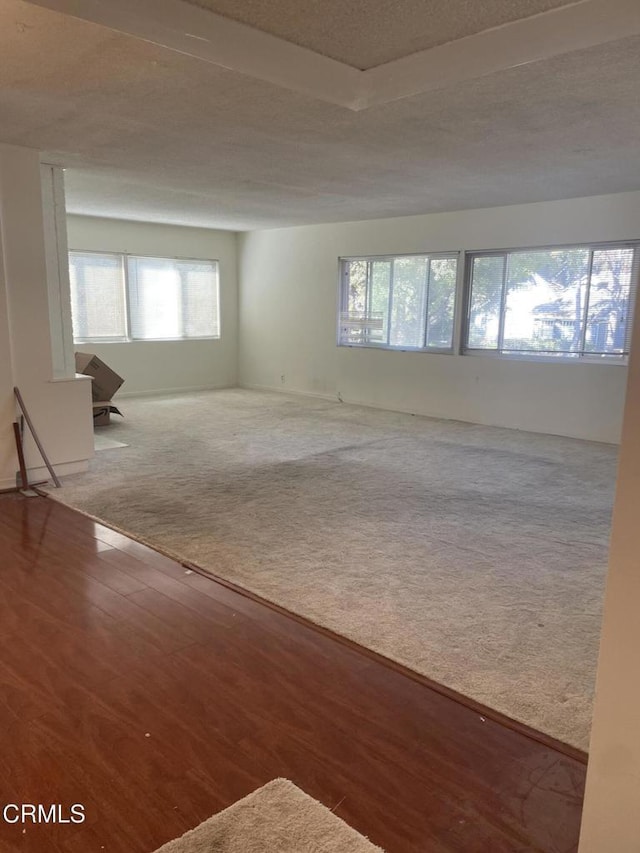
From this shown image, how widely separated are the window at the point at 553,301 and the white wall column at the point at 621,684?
517 cm

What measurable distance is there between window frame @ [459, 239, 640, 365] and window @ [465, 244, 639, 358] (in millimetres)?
11

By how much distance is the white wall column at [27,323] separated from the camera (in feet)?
13.8

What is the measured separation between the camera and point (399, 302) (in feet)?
25.6

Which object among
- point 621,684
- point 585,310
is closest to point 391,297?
point 585,310

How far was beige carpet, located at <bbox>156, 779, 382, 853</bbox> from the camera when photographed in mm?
1497

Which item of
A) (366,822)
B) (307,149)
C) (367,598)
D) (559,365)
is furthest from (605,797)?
(559,365)

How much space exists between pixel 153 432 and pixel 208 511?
266cm

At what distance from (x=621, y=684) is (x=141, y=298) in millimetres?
8389

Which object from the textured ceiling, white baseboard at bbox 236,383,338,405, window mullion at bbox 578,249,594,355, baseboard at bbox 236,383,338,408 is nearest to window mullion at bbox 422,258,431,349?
baseboard at bbox 236,383,338,408

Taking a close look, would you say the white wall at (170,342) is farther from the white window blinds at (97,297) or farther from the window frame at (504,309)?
the window frame at (504,309)

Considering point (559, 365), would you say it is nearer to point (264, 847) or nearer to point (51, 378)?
point (51, 378)

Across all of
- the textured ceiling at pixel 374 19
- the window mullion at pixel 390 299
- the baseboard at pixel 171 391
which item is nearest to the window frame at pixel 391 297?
the window mullion at pixel 390 299
